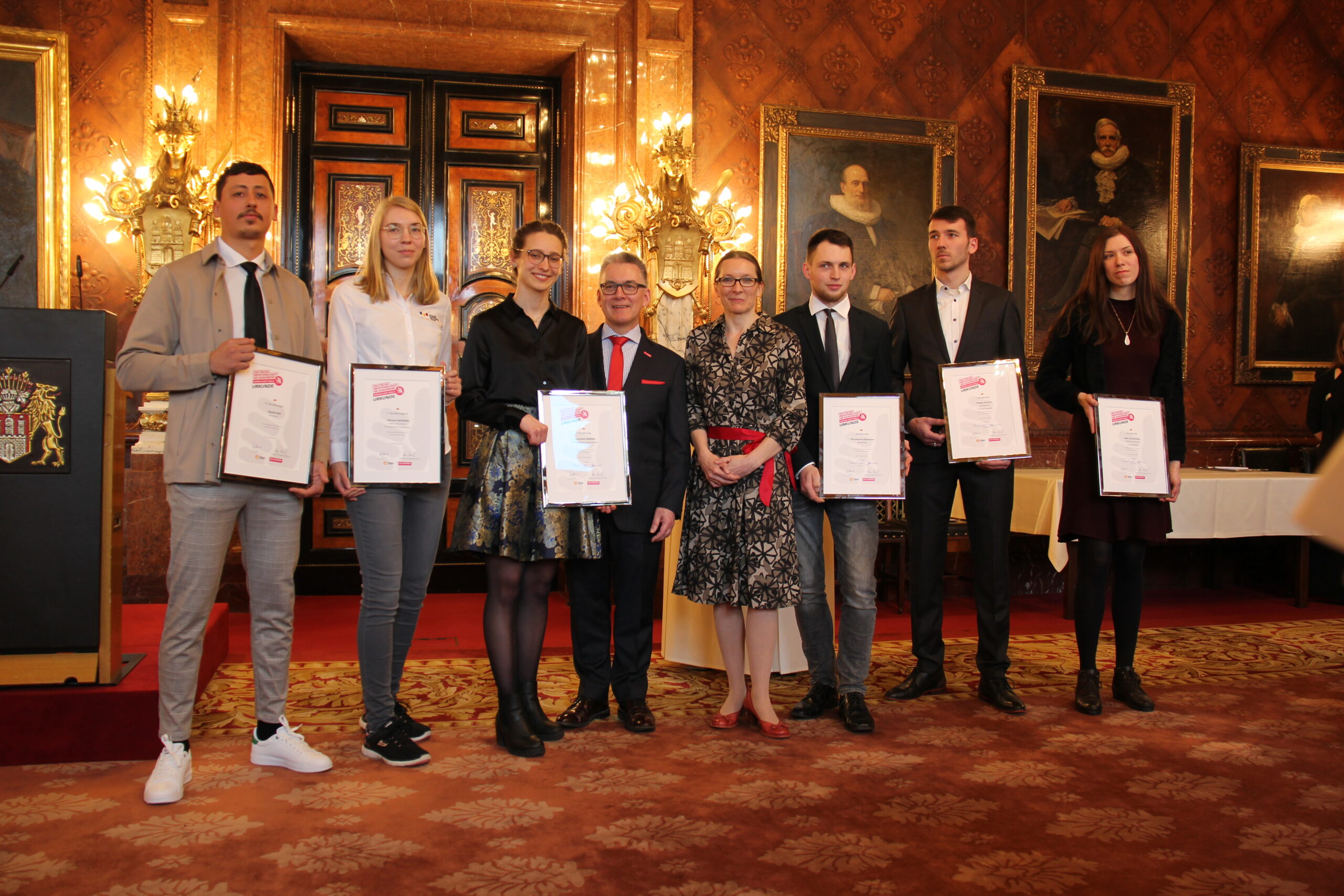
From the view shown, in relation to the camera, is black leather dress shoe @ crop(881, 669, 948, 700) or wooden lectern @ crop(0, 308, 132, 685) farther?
black leather dress shoe @ crop(881, 669, 948, 700)

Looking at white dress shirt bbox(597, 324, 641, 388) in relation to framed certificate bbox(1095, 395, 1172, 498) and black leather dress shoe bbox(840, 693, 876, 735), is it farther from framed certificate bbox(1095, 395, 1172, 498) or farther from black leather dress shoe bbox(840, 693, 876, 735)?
framed certificate bbox(1095, 395, 1172, 498)

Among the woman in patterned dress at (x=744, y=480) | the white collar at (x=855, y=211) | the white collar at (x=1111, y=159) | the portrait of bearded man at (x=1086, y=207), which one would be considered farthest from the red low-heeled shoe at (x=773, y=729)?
the white collar at (x=1111, y=159)

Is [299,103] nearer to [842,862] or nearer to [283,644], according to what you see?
[283,644]

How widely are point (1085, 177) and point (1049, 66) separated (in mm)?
849

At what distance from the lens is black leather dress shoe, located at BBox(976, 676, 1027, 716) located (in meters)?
3.35

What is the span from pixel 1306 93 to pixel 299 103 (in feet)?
24.7

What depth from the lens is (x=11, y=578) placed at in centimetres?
277

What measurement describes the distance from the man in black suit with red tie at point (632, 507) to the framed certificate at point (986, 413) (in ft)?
3.26

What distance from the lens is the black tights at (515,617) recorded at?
2875mm

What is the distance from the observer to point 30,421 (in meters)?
2.78

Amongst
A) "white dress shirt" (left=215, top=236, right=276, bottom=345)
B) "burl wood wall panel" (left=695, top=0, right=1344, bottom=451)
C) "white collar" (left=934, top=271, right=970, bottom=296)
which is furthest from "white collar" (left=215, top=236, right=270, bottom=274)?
"burl wood wall panel" (left=695, top=0, right=1344, bottom=451)

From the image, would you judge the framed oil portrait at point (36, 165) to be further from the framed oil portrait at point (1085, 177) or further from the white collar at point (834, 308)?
the framed oil portrait at point (1085, 177)

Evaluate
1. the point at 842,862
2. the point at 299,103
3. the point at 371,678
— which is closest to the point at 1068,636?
the point at 842,862

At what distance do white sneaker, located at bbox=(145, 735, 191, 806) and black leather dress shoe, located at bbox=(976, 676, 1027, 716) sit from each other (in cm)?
272
